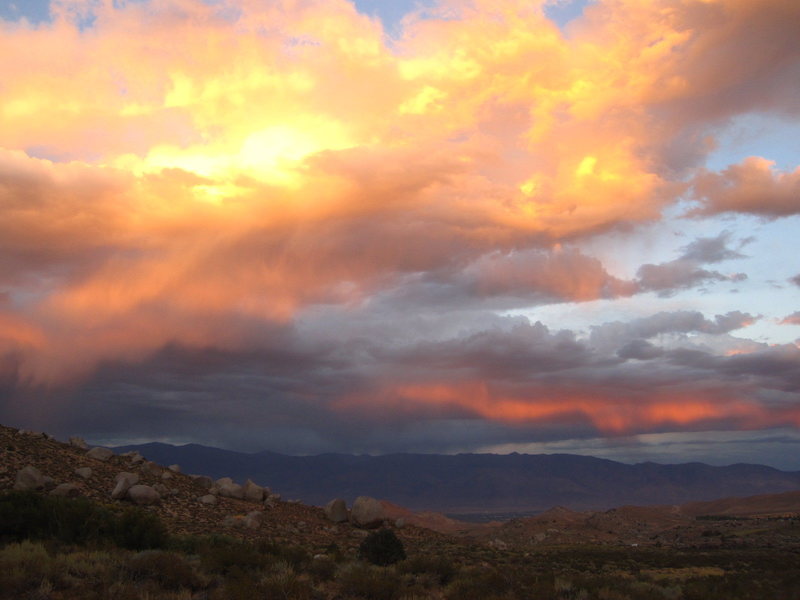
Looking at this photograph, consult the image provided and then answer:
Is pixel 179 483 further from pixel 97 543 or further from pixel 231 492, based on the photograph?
pixel 97 543

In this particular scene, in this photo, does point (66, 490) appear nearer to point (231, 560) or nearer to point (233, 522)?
point (233, 522)

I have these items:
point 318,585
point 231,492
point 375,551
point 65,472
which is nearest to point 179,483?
point 231,492

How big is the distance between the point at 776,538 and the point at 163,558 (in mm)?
79362

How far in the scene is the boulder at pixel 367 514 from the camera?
55.4 m

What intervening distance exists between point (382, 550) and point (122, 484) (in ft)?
72.1

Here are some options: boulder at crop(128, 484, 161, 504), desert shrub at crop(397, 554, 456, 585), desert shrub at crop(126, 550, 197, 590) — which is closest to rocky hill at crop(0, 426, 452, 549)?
boulder at crop(128, 484, 161, 504)

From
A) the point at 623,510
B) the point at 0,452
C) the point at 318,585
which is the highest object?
the point at 0,452

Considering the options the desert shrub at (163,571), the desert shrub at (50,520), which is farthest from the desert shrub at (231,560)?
the desert shrub at (50,520)

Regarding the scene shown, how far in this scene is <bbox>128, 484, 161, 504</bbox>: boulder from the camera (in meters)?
46.0

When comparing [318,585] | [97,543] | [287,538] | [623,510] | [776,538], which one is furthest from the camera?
[623,510]

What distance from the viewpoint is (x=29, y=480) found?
41.7 metres

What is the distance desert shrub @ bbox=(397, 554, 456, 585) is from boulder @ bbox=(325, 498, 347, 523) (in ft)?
87.9

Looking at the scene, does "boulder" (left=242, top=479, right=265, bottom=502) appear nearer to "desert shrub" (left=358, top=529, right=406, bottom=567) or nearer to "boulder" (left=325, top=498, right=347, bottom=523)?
"boulder" (left=325, top=498, right=347, bottom=523)

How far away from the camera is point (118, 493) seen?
1802 inches
